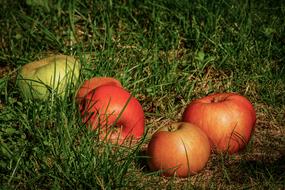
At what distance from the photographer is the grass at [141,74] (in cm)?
330

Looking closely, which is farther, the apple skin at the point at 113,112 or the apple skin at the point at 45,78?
the apple skin at the point at 45,78

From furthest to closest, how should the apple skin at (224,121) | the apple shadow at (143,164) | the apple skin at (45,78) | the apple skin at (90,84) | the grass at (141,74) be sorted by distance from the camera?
the apple skin at (45,78) → the apple skin at (90,84) → the apple skin at (224,121) → the apple shadow at (143,164) → the grass at (141,74)

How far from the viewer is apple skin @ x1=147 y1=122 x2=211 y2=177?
3.39 metres

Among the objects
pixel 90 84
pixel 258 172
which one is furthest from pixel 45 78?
pixel 258 172

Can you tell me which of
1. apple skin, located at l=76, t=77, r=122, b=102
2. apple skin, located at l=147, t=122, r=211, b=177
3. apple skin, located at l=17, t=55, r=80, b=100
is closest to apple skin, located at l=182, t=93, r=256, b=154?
apple skin, located at l=147, t=122, r=211, b=177

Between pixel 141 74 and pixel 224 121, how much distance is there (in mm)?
1291

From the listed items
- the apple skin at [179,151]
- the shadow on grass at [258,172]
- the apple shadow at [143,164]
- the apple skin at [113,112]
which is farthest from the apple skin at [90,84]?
the shadow on grass at [258,172]

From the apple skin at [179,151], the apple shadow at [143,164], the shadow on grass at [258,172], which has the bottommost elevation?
the apple shadow at [143,164]

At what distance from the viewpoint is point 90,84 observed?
412cm

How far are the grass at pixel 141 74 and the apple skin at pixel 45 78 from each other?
15 cm

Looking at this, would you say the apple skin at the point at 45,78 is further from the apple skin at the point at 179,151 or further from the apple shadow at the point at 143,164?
the apple skin at the point at 179,151

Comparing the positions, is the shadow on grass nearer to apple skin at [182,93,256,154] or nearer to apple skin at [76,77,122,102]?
apple skin at [182,93,256,154]

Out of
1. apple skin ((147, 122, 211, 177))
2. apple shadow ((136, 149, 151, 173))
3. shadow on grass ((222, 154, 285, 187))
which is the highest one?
apple skin ((147, 122, 211, 177))

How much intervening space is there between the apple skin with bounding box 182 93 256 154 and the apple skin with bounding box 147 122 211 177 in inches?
10.1
